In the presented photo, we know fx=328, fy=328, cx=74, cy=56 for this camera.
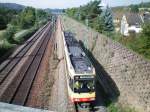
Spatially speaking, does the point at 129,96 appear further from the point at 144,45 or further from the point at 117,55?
the point at 144,45

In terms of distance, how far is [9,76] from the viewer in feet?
89.0

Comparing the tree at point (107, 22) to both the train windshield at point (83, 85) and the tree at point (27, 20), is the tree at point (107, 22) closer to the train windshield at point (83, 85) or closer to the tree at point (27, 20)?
the tree at point (27, 20)

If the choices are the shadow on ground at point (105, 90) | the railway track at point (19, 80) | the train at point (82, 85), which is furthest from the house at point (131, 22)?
the train at point (82, 85)

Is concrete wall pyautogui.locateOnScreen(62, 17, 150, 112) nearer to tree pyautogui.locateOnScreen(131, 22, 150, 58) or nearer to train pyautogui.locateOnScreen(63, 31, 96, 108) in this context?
train pyautogui.locateOnScreen(63, 31, 96, 108)

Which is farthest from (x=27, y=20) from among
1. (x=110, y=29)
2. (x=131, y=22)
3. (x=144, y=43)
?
(x=144, y=43)

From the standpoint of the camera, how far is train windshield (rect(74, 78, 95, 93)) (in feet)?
57.4

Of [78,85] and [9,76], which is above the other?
[78,85]

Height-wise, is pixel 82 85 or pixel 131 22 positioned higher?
pixel 82 85

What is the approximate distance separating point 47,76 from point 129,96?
11.5m

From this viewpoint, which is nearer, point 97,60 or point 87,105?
point 87,105

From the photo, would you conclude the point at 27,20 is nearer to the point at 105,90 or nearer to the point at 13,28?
the point at 13,28

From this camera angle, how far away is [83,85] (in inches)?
699

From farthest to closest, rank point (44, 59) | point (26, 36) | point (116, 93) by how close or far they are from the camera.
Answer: point (26, 36) → point (44, 59) → point (116, 93)

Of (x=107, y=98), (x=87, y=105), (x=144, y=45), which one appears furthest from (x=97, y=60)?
(x=87, y=105)
